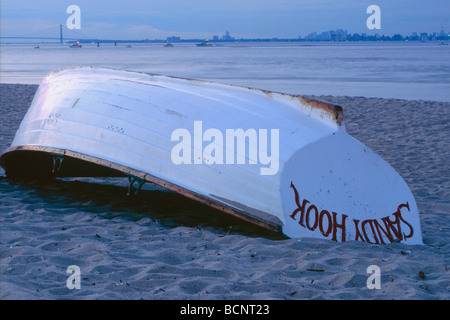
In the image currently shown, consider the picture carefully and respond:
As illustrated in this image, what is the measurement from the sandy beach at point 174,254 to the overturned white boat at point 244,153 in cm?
25

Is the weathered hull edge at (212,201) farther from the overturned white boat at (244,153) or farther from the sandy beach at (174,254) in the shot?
the sandy beach at (174,254)

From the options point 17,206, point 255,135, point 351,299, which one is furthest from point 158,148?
point 351,299

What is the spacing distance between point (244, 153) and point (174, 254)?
97 centimetres

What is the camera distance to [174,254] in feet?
12.8

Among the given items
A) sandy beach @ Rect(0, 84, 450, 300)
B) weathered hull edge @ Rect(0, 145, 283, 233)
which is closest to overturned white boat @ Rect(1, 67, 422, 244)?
weathered hull edge @ Rect(0, 145, 283, 233)

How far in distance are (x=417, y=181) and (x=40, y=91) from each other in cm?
435

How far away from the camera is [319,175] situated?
4340mm

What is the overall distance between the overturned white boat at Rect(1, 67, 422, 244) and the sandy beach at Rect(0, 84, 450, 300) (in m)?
0.25

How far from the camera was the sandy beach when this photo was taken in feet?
10.8

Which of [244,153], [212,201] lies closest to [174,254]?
[212,201]

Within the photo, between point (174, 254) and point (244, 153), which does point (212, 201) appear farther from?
point (174, 254)

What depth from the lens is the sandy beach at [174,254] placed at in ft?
10.8

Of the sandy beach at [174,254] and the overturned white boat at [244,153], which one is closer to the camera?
the sandy beach at [174,254]

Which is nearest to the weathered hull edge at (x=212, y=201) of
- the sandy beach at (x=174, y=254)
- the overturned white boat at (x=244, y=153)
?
the overturned white boat at (x=244, y=153)
